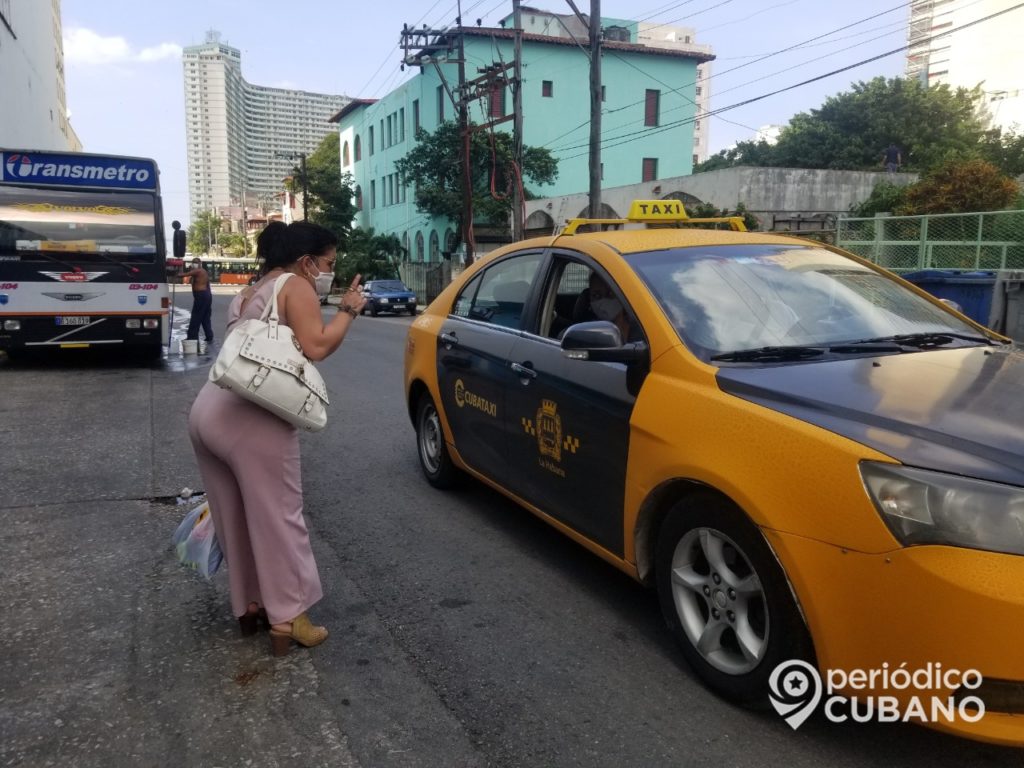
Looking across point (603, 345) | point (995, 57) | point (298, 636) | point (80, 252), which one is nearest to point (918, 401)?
point (603, 345)

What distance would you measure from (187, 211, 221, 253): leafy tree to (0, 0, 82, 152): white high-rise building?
291 feet

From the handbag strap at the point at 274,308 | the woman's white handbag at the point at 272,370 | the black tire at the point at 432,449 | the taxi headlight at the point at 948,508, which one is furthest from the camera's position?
the black tire at the point at 432,449

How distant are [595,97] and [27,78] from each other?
2953 centimetres

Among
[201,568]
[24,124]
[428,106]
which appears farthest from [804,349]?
[428,106]

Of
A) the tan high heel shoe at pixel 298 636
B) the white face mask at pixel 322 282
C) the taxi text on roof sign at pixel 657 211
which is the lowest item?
the tan high heel shoe at pixel 298 636

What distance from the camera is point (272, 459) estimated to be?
316 centimetres

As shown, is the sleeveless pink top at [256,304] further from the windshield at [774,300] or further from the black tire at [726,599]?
the black tire at [726,599]

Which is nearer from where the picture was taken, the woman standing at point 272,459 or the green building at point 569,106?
the woman standing at point 272,459

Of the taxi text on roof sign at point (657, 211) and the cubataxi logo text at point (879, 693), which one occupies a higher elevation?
the taxi text on roof sign at point (657, 211)

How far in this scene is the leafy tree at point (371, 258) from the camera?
45.5 meters

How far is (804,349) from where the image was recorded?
3.20m

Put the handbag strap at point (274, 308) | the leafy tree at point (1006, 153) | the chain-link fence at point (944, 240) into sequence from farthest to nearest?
1. the leafy tree at point (1006, 153)
2. the chain-link fence at point (944, 240)
3. the handbag strap at point (274, 308)

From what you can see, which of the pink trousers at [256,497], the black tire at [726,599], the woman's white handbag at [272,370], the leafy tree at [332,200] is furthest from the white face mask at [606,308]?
the leafy tree at [332,200]

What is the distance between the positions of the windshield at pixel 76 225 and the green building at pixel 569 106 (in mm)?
27497
